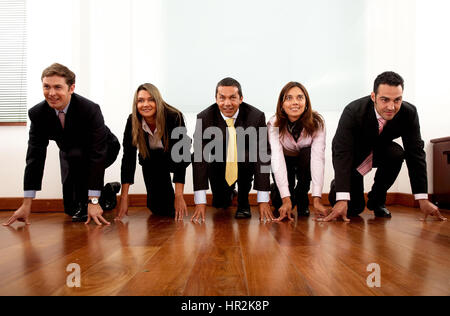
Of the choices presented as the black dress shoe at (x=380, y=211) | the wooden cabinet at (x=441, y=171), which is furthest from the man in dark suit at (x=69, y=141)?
the wooden cabinet at (x=441, y=171)

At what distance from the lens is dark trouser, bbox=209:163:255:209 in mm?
2285

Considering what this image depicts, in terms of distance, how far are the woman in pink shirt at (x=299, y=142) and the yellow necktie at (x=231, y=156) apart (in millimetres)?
257

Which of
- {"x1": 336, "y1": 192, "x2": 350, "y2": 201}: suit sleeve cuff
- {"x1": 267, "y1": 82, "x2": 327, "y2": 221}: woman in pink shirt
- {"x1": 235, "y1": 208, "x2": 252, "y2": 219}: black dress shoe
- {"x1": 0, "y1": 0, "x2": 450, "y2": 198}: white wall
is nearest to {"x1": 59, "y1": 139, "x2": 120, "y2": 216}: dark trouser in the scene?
{"x1": 0, "y1": 0, "x2": 450, "y2": 198}: white wall

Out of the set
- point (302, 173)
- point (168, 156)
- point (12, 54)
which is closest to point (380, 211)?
point (302, 173)

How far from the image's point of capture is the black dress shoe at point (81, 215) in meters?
2.14

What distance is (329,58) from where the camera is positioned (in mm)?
3000

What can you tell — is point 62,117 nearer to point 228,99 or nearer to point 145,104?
point 145,104

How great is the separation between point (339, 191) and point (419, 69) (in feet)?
5.69

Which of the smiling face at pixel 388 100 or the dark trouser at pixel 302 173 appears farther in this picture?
the dark trouser at pixel 302 173

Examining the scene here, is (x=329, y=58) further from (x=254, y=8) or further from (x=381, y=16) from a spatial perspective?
(x=254, y=8)

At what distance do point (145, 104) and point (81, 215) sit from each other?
0.85m

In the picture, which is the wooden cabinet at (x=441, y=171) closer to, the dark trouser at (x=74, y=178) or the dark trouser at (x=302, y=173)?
the dark trouser at (x=302, y=173)

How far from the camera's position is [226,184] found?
2.51 meters

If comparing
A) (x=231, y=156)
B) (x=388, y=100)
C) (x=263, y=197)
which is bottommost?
(x=263, y=197)
